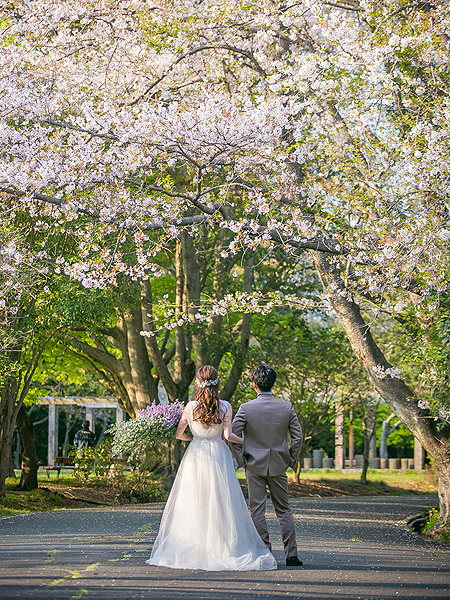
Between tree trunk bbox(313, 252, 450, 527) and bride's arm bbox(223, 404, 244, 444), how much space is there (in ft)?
17.0

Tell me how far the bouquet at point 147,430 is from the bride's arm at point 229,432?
8.46 m

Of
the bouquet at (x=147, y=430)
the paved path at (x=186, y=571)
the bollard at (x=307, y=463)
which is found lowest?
the bollard at (x=307, y=463)

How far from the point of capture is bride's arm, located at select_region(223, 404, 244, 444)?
7688 millimetres

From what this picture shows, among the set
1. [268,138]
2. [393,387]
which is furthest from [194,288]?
[268,138]

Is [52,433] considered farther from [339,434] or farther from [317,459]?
[339,434]

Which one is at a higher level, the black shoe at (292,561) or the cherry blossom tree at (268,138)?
the cherry blossom tree at (268,138)

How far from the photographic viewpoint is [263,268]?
73.4ft

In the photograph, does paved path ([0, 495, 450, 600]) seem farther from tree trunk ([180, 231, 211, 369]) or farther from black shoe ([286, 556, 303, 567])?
tree trunk ([180, 231, 211, 369])

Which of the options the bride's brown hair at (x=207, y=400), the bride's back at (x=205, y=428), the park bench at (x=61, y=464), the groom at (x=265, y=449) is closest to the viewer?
the groom at (x=265, y=449)

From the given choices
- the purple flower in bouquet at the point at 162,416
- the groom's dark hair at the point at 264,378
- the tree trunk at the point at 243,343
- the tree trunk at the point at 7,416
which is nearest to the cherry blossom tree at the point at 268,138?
the groom's dark hair at the point at 264,378

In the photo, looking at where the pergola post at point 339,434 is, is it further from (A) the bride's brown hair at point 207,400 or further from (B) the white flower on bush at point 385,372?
(A) the bride's brown hair at point 207,400

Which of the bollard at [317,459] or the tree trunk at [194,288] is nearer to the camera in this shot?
the tree trunk at [194,288]

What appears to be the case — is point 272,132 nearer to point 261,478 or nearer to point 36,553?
point 261,478

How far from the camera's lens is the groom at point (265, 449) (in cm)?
766
